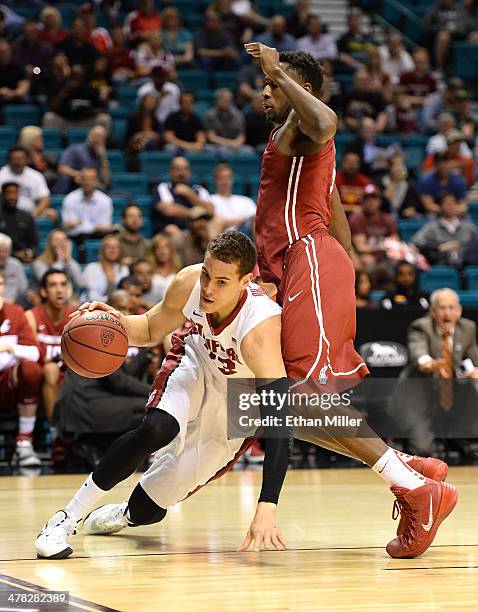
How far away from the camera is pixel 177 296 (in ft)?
16.4

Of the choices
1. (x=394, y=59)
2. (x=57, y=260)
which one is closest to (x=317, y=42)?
(x=394, y=59)

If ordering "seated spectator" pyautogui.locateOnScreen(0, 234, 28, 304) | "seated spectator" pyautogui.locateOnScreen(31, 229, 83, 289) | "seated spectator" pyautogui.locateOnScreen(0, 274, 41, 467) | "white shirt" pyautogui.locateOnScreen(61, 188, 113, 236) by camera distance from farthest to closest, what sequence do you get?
1. "white shirt" pyautogui.locateOnScreen(61, 188, 113, 236)
2. "seated spectator" pyautogui.locateOnScreen(31, 229, 83, 289)
3. "seated spectator" pyautogui.locateOnScreen(0, 234, 28, 304)
4. "seated spectator" pyautogui.locateOnScreen(0, 274, 41, 467)

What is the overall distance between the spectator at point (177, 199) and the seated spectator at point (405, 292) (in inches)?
75.6

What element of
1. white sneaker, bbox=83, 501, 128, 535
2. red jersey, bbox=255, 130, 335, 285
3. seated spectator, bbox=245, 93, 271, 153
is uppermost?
red jersey, bbox=255, 130, 335, 285

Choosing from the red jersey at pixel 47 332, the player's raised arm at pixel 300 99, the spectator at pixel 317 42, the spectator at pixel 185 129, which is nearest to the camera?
the player's raised arm at pixel 300 99

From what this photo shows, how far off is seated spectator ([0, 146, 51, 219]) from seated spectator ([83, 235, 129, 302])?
1.24 meters

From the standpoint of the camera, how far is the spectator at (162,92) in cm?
1361

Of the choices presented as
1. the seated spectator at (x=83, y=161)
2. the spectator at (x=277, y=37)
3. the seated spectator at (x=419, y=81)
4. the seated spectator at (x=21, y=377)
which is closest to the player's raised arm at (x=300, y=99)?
the seated spectator at (x=21, y=377)

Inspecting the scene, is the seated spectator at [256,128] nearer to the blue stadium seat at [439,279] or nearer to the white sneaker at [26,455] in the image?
the blue stadium seat at [439,279]

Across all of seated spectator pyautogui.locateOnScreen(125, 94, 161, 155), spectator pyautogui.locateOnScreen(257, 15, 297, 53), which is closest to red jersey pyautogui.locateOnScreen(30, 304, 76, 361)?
seated spectator pyautogui.locateOnScreen(125, 94, 161, 155)

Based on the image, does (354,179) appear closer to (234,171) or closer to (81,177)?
(234,171)

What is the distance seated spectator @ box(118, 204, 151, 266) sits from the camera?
428 inches

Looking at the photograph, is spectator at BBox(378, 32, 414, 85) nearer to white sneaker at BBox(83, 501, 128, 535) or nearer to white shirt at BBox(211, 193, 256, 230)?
white shirt at BBox(211, 193, 256, 230)

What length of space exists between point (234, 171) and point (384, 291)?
2.82 m
